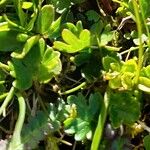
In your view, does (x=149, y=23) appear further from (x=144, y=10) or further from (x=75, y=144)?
(x=75, y=144)

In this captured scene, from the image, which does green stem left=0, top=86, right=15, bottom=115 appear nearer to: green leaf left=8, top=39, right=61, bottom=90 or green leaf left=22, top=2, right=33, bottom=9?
green leaf left=8, top=39, right=61, bottom=90

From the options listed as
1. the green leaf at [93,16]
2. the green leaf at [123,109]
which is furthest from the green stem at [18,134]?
the green leaf at [93,16]

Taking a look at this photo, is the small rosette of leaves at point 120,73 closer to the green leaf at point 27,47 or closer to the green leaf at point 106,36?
the green leaf at point 106,36

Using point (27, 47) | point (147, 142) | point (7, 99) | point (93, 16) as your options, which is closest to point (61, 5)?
point (93, 16)

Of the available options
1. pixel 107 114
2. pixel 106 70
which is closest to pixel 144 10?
pixel 106 70

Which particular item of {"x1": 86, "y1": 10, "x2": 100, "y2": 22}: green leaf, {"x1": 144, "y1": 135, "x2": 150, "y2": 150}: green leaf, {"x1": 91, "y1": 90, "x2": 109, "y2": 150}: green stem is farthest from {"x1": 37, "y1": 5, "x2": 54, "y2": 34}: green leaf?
{"x1": 144, "y1": 135, "x2": 150, "y2": 150}: green leaf

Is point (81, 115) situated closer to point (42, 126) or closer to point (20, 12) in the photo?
point (42, 126)

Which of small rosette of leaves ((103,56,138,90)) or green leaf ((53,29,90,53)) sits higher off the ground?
green leaf ((53,29,90,53))
